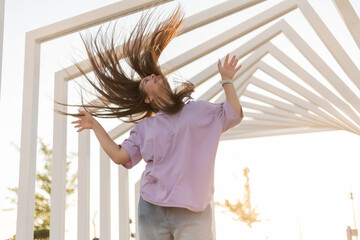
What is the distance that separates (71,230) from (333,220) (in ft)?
49.9

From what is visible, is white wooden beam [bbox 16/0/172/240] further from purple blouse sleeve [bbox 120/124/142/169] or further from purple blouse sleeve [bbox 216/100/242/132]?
purple blouse sleeve [bbox 216/100/242/132]

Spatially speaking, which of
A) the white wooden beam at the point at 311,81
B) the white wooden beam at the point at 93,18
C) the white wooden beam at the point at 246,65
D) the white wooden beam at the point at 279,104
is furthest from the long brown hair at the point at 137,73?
the white wooden beam at the point at 279,104

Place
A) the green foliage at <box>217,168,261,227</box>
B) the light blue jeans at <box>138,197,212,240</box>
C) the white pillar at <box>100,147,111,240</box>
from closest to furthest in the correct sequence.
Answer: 1. the light blue jeans at <box>138,197,212,240</box>
2. the white pillar at <box>100,147,111,240</box>
3. the green foliage at <box>217,168,261,227</box>

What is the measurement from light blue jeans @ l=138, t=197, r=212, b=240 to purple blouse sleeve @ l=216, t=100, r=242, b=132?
23.4 inches

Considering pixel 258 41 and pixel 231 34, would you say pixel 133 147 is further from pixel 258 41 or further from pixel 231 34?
pixel 258 41

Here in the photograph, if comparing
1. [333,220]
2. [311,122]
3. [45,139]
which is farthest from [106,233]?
[333,220]

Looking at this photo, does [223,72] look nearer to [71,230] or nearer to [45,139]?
[71,230]

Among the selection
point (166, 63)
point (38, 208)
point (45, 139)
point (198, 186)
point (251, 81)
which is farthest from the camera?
point (45, 139)

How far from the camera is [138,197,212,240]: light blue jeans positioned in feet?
9.21

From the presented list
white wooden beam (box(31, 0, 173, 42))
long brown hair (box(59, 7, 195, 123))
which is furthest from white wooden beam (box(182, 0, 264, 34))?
long brown hair (box(59, 7, 195, 123))

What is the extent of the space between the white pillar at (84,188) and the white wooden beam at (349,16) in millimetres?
3567

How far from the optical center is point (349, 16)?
A: 5059 mm

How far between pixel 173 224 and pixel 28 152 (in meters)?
2.72

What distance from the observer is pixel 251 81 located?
10938 mm
